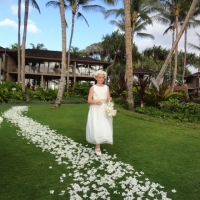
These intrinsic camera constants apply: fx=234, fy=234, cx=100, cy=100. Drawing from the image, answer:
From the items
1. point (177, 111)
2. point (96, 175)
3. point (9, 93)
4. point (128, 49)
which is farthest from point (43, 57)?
point (96, 175)

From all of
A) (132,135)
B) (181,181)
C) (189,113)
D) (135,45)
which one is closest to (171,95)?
(189,113)

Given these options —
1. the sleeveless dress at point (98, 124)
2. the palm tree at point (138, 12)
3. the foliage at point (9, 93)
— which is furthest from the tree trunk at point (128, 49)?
the palm tree at point (138, 12)

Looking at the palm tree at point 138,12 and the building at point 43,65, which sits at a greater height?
the palm tree at point 138,12

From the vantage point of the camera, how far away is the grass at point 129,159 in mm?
3316

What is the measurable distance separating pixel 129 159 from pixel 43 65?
96.9 feet

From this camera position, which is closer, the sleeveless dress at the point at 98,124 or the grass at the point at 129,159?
the grass at the point at 129,159

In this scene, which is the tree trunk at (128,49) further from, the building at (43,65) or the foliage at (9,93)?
the building at (43,65)

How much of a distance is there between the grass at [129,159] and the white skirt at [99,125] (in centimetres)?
53

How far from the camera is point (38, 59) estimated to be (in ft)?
102

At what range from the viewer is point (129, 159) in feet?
15.0

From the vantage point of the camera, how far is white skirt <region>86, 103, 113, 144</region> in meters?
4.59

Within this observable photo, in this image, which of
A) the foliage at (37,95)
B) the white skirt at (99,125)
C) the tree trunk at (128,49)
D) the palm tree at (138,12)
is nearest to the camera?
the white skirt at (99,125)

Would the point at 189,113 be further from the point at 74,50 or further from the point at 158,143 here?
the point at 74,50

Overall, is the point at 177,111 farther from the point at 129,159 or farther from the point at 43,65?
the point at 43,65
